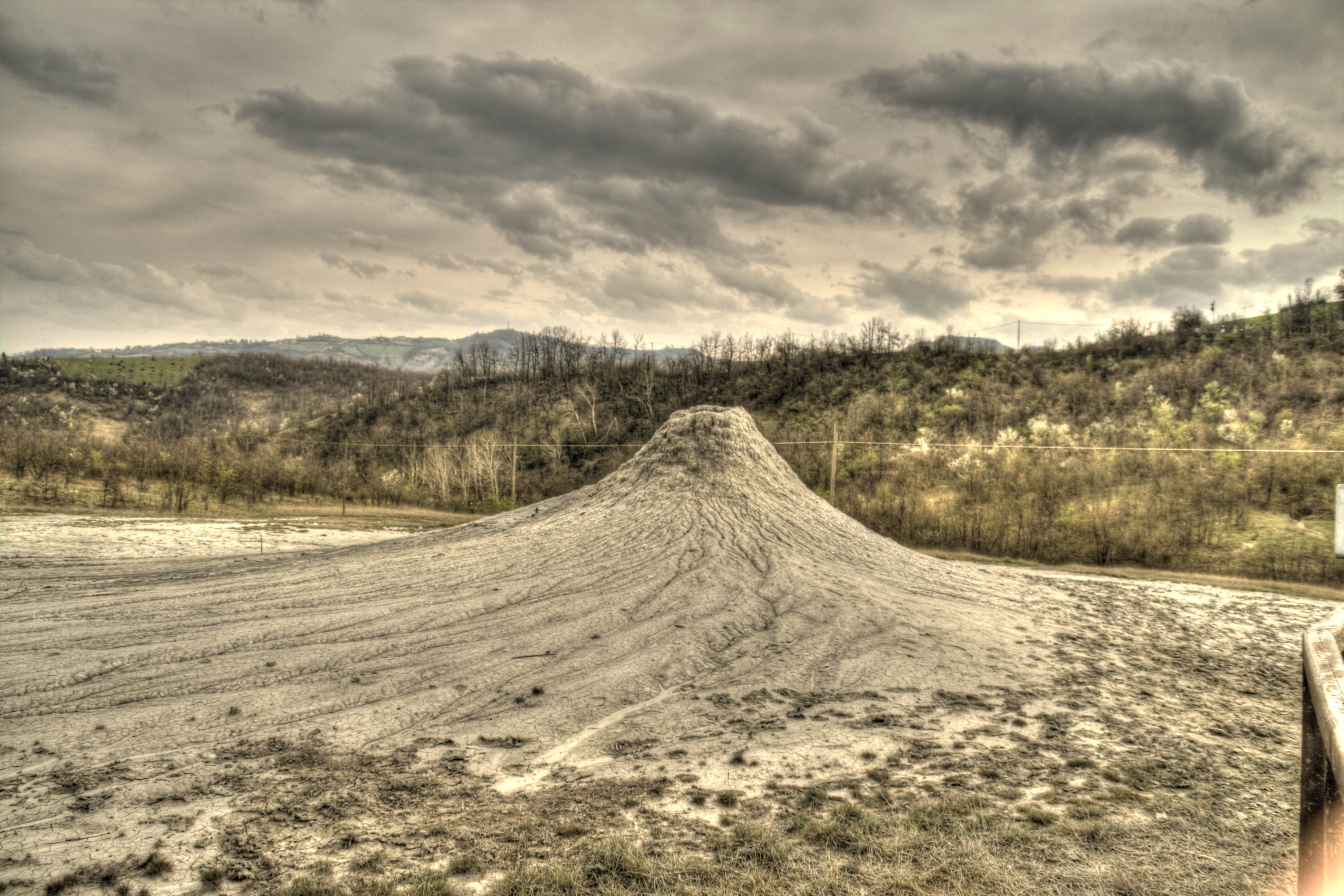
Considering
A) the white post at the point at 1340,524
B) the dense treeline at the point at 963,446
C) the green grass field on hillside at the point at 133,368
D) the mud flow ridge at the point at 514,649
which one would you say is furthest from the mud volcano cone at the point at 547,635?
the green grass field on hillside at the point at 133,368

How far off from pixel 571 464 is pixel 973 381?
1807cm

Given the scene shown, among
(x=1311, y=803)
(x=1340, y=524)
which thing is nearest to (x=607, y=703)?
(x=1311, y=803)

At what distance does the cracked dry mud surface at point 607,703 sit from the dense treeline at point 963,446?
4.16 meters

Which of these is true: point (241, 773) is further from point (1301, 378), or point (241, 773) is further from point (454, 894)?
point (1301, 378)

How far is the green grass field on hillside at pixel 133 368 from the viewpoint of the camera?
251 ft

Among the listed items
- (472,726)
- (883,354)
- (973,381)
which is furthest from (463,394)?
(472,726)

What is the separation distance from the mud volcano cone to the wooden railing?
3177 millimetres

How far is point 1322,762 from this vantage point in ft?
5.77

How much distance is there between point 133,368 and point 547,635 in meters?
98.8

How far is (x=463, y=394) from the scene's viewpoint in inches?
2112

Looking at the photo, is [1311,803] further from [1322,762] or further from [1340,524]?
[1340,524]

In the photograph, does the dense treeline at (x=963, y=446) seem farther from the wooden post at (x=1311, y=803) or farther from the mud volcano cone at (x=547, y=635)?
the wooden post at (x=1311, y=803)

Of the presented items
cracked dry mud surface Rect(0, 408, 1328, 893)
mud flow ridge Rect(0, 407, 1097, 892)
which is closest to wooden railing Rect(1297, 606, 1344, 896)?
cracked dry mud surface Rect(0, 408, 1328, 893)

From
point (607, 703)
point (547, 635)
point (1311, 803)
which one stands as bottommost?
point (607, 703)
